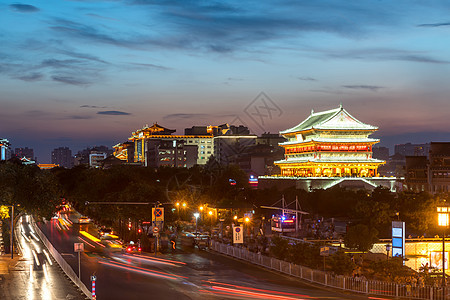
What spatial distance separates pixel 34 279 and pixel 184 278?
9.57m

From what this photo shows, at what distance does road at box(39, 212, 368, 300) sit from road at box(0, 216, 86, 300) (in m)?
1.55

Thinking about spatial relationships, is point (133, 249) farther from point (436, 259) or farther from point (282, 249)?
point (436, 259)

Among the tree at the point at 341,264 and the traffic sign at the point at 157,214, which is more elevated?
the traffic sign at the point at 157,214

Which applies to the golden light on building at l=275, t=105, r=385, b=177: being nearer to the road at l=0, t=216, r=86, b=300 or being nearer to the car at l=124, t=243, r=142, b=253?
the car at l=124, t=243, r=142, b=253

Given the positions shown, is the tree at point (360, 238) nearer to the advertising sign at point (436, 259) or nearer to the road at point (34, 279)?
the advertising sign at point (436, 259)

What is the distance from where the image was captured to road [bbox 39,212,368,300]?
34.2 metres

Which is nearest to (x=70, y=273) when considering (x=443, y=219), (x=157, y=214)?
(x=157, y=214)

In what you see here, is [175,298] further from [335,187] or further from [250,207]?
[335,187]

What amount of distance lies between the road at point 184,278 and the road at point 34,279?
1546mm

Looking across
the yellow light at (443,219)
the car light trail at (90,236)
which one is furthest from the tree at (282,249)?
the car light trail at (90,236)

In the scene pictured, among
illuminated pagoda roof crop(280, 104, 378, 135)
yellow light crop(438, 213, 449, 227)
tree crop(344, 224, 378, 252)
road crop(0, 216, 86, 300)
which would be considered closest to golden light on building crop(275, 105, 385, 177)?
illuminated pagoda roof crop(280, 104, 378, 135)

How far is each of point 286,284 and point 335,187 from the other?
192ft

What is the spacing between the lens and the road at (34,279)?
111 feet

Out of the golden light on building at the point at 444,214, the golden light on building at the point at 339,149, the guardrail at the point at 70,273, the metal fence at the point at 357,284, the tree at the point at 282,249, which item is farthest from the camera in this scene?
the golden light on building at the point at 339,149
